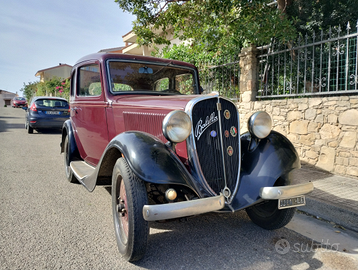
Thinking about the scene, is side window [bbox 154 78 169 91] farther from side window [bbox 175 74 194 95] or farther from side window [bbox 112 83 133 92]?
side window [bbox 112 83 133 92]

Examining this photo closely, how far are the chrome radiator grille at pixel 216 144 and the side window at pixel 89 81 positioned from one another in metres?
1.64

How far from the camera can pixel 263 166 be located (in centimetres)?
256

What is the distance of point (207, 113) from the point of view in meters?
2.49

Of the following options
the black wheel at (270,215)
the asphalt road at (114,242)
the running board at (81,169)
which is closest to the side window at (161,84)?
the running board at (81,169)

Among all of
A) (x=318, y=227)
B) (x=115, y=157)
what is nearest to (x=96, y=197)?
(x=115, y=157)

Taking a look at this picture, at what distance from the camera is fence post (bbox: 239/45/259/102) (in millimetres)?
6152

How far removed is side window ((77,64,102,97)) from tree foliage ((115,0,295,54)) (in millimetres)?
2801

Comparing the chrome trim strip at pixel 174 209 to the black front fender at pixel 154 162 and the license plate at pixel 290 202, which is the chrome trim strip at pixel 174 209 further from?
the license plate at pixel 290 202

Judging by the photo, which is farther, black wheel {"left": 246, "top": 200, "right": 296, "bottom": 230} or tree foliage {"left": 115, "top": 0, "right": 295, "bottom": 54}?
tree foliage {"left": 115, "top": 0, "right": 295, "bottom": 54}

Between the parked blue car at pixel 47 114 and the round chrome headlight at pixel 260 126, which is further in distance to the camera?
the parked blue car at pixel 47 114

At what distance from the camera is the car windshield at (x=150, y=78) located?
11.5 ft

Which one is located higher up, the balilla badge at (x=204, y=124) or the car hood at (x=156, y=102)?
the car hood at (x=156, y=102)

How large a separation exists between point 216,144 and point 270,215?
96cm

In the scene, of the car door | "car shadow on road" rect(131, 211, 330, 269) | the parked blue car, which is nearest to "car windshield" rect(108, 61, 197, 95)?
the car door
